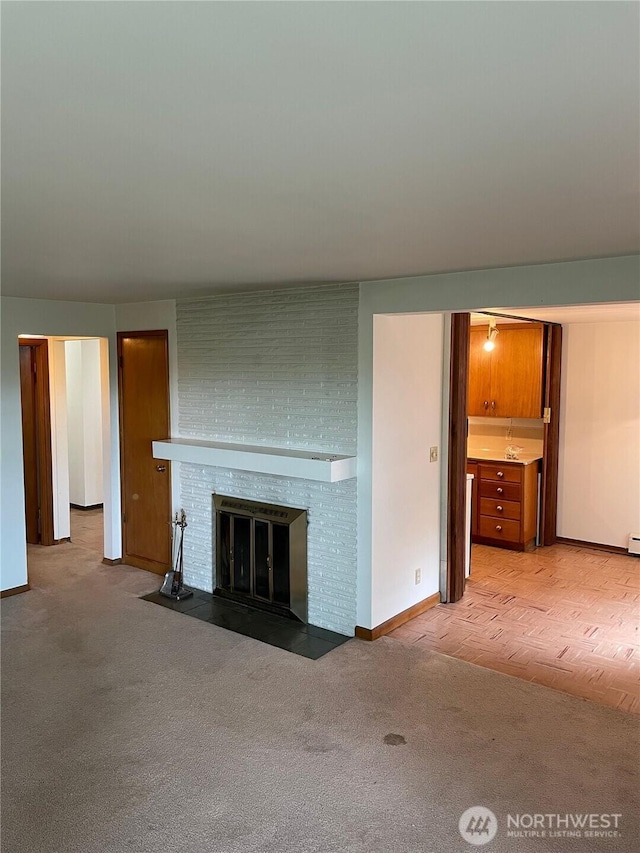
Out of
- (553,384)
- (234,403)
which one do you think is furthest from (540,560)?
(234,403)

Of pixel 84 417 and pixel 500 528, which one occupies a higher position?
pixel 84 417

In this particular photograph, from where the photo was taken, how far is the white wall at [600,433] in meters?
6.08

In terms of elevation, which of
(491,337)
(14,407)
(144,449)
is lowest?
(144,449)

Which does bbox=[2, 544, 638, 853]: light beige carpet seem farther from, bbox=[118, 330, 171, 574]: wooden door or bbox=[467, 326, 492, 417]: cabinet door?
bbox=[467, 326, 492, 417]: cabinet door

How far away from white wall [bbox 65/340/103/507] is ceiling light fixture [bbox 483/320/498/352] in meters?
4.35

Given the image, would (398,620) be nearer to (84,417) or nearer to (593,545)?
(593,545)

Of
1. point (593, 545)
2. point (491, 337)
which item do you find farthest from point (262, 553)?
point (593, 545)

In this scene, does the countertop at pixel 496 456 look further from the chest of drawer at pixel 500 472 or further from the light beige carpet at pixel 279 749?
the light beige carpet at pixel 279 749

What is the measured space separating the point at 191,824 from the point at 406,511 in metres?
2.38

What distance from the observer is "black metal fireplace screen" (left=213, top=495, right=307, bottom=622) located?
14.4 ft

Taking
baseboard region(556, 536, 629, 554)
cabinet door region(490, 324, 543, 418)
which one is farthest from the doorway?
baseboard region(556, 536, 629, 554)

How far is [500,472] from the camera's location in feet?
20.6

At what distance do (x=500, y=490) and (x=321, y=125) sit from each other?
17.5ft

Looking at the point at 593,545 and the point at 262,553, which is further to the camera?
the point at 593,545
